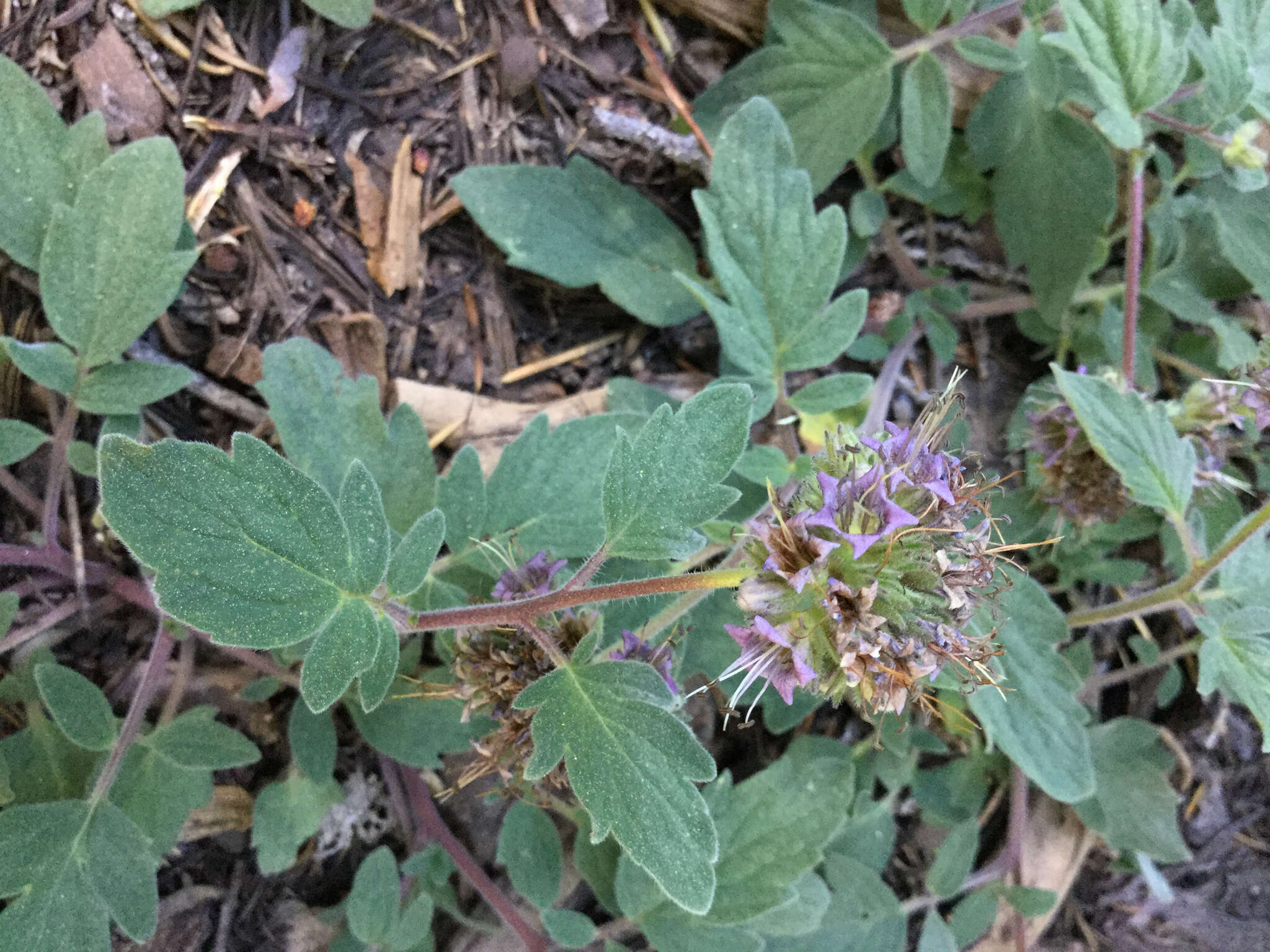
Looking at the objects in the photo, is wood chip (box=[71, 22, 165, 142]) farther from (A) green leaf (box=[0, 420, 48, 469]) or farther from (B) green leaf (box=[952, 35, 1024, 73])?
(B) green leaf (box=[952, 35, 1024, 73])

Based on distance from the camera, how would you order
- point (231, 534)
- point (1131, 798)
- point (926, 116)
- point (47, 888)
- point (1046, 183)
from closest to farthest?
point (231, 534) → point (47, 888) → point (926, 116) → point (1046, 183) → point (1131, 798)

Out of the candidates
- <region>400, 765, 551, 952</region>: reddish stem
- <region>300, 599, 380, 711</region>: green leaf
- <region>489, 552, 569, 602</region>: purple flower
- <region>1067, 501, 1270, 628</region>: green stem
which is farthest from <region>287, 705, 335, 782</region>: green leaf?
<region>1067, 501, 1270, 628</region>: green stem

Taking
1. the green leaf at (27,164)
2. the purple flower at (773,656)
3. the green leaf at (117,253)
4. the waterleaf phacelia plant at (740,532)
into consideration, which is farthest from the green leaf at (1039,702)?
the green leaf at (27,164)

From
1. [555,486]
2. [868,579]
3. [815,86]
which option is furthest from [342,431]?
[815,86]

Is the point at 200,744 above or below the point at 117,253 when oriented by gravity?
below

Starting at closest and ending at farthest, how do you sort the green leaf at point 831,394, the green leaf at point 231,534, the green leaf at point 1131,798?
the green leaf at point 231,534 < the green leaf at point 831,394 < the green leaf at point 1131,798

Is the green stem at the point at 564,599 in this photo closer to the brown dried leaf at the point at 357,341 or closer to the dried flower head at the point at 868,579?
the dried flower head at the point at 868,579

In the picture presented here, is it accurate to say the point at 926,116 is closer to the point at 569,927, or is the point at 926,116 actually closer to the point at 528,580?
the point at 528,580
